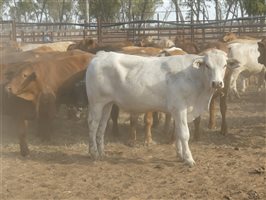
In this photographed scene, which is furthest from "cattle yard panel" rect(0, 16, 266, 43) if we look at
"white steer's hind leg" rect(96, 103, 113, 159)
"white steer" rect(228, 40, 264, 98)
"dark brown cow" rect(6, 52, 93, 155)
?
"white steer's hind leg" rect(96, 103, 113, 159)

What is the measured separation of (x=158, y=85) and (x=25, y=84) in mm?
2187

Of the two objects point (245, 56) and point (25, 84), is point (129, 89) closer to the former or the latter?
point (25, 84)

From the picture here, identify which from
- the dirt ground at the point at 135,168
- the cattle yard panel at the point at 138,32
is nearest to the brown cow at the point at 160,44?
the cattle yard panel at the point at 138,32

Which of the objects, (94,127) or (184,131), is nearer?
(184,131)

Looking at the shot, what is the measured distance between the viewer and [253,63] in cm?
1183

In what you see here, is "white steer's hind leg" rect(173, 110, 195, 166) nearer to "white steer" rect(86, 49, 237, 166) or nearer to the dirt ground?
"white steer" rect(86, 49, 237, 166)

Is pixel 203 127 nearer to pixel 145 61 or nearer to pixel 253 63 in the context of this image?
pixel 145 61

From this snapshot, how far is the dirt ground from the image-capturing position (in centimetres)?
538

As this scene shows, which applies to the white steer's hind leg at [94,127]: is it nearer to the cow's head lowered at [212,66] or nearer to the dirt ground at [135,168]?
the dirt ground at [135,168]

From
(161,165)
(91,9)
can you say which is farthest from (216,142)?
(91,9)

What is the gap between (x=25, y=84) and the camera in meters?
7.35

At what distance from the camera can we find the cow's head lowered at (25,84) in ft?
23.6

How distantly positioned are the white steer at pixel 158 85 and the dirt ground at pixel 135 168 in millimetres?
406

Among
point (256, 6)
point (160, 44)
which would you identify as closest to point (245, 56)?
point (160, 44)
